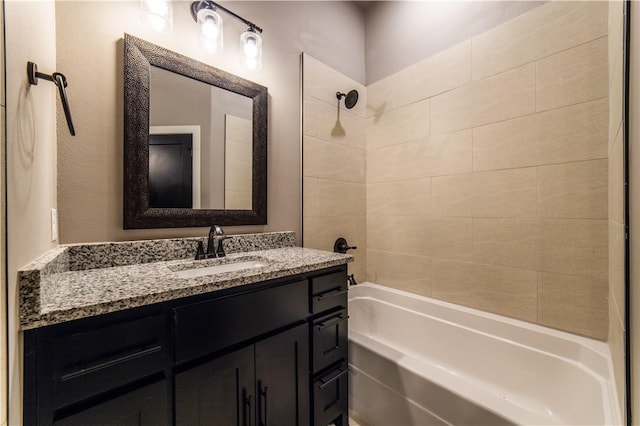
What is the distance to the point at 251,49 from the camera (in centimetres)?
158

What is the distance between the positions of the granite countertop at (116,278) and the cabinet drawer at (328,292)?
70mm

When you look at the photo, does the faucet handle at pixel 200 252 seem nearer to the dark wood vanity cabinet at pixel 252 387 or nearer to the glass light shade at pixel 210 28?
the dark wood vanity cabinet at pixel 252 387

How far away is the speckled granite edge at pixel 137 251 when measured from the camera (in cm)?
110

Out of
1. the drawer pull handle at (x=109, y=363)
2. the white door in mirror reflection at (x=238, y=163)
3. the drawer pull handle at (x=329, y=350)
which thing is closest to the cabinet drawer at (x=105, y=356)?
the drawer pull handle at (x=109, y=363)

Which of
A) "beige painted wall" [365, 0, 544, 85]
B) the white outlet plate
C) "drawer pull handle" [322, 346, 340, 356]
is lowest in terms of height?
"drawer pull handle" [322, 346, 340, 356]

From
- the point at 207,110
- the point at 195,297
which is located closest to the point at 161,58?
the point at 207,110

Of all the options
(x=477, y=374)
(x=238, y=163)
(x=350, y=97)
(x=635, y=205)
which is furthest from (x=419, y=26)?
(x=477, y=374)

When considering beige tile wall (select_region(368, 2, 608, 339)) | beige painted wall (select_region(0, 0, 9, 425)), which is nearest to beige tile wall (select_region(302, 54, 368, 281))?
beige tile wall (select_region(368, 2, 608, 339))

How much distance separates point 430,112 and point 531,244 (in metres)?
1.10

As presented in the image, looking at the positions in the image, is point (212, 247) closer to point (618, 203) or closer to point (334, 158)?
point (334, 158)

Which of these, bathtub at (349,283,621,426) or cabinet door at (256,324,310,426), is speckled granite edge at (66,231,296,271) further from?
bathtub at (349,283,621,426)

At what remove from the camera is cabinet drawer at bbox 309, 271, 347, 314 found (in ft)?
4.16

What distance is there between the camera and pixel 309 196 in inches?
78.0

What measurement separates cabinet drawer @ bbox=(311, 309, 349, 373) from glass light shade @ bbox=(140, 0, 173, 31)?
158 centimetres
